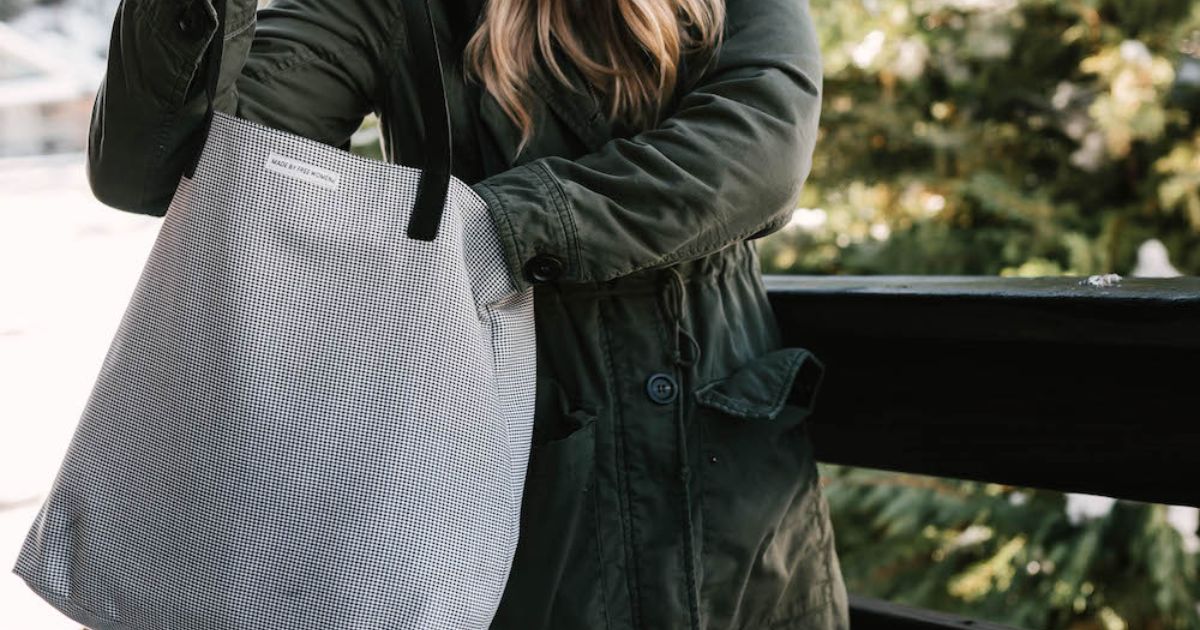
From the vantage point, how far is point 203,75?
1.02 m

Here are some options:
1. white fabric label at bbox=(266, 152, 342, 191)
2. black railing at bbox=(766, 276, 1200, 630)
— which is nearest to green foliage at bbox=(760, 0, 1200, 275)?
black railing at bbox=(766, 276, 1200, 630)

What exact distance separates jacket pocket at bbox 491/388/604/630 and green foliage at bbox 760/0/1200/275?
7.43 ft

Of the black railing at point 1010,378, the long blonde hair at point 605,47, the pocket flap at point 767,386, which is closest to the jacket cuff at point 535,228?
the long blonde hair at point 605,47

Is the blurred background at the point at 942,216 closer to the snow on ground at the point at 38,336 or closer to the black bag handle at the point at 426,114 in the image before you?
the snow on ground at the point at 38,336

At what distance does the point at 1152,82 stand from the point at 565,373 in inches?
98.9

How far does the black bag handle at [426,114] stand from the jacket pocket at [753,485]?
375mm

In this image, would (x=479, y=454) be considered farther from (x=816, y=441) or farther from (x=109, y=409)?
(x=816, y=441)

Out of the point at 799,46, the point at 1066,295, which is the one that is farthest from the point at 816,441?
the point at 799,46

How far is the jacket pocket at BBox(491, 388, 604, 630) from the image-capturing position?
45.4 inches

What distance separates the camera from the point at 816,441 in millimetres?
1527

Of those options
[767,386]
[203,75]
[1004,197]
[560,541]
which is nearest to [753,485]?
[767,386]

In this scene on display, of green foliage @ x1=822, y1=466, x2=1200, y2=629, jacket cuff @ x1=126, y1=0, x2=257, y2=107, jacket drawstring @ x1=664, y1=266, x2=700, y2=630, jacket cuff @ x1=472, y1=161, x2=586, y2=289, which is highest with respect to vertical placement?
jacket cuff @ x1=126, y1=0, x2=257, y2=107

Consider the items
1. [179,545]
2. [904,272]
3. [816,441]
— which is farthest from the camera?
[904,272]

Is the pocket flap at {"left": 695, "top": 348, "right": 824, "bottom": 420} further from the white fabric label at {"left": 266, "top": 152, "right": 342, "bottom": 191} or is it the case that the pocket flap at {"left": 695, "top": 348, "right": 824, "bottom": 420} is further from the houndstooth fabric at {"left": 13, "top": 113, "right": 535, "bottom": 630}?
the white fabric label at {"left": 266, "top": 152, "right": 342, "bottom": 191}
